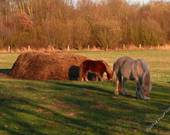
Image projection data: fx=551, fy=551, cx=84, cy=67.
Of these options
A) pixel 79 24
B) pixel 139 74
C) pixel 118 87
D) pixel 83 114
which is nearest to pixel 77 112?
pixel 83 114

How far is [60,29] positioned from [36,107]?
65.9 meters

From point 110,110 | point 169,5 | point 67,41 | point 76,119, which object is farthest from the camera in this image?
point 169,5

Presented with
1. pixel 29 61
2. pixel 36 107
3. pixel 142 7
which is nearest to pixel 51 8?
pixel 142 7

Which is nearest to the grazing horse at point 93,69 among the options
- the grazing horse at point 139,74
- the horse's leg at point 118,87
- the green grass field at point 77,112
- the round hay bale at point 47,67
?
the round hay bale at point 47,67

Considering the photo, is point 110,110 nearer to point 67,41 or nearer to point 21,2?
point 67,41

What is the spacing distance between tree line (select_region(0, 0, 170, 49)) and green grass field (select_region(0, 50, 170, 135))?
60.7 meters

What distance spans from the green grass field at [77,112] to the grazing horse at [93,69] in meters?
4.21

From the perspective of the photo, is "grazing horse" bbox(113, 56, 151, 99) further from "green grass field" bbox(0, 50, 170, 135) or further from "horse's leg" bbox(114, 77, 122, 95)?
"horse's leg" bbox(114, 77, 122, 95)

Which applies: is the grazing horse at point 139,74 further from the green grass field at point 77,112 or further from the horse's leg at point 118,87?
the horse's leg at point 118,87

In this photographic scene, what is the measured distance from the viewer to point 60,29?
79.7 m

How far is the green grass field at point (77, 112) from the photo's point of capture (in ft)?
38.1

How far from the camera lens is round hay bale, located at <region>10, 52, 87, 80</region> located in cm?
2366

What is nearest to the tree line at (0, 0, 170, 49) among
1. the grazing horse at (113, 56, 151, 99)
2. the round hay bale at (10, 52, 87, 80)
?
the round hay bale at (10, 52, 87, 80)

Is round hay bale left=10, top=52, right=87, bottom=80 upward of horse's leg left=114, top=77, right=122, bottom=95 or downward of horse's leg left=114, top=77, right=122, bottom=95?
upward
